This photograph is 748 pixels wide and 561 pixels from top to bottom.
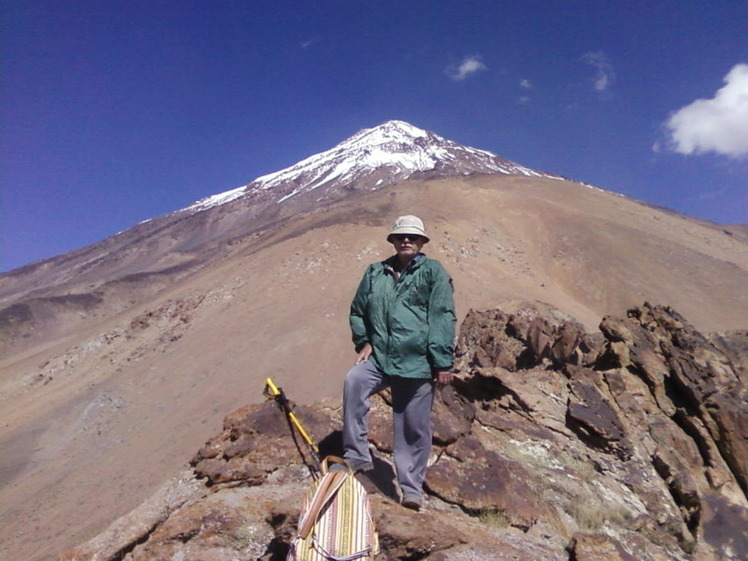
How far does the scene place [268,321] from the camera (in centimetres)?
1512

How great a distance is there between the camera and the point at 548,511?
3410 mm

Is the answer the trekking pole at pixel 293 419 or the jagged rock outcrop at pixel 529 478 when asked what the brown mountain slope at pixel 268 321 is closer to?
the jagged rock outcrop at pixel 529 478

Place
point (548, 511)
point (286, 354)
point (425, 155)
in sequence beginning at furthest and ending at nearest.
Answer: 1. point (425, 155)
2. point (286, 354)
3. point (548, 511)

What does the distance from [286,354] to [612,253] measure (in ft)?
53.1

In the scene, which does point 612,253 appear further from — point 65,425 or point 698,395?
point 65,425

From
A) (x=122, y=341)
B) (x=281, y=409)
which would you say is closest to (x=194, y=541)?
(x=281, y=409)

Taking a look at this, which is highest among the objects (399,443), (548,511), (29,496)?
(399,443)

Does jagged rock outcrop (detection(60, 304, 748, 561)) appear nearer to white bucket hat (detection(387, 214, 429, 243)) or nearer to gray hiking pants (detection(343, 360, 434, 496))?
gray hiking pants (detection(343, 360, 434, 496))

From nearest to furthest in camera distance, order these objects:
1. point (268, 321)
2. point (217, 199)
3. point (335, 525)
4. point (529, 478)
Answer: point (335, 525)
point (529, 478)
point (268, 321)
point (217, 199)

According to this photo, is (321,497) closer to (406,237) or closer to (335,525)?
(335,525)

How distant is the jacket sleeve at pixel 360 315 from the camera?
311 centimetres

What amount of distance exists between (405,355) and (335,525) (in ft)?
3.46

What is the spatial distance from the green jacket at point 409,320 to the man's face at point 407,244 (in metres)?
0.05

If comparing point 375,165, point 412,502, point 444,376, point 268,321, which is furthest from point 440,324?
point 375,165
